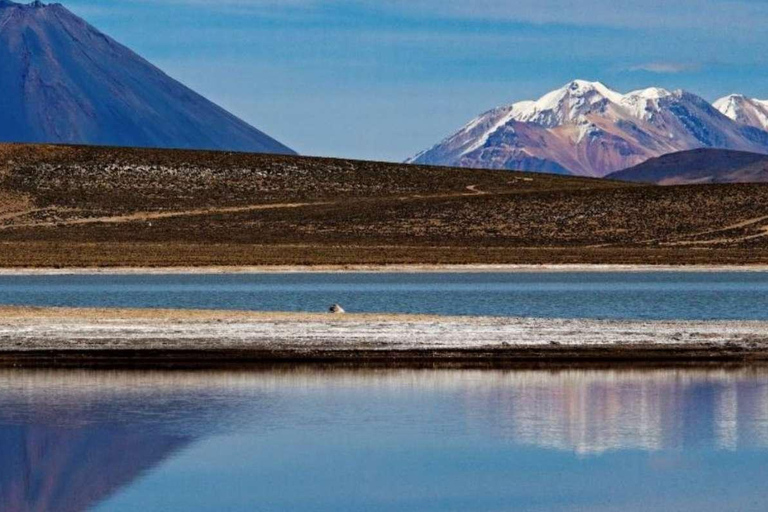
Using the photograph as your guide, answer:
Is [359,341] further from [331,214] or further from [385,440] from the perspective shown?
[331,214]

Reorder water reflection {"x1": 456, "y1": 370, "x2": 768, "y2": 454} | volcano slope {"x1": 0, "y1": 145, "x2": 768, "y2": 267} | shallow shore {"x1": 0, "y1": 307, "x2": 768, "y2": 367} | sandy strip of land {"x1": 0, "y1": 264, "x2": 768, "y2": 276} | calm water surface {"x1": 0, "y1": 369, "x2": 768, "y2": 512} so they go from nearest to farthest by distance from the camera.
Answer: calm water surface {"x1": 0, "y1": 369, "x2": 768, "y2": 512} < water reflection {"x1": 456, "y1": 370, "x2": 768, "y2": 454} < shallow shore {"x1": 0, "y1": 307, "x2": 768, "y2": 367} < sandy strip of land {"x1": 0, "y1": 264, "x2": 768, "y2": 276} < volcano slope {"x1": 0, "y1": 145, "x2": 768, "y2": 267}

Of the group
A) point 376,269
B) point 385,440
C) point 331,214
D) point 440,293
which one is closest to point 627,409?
point 385,440

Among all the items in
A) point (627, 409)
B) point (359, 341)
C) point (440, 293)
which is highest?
point (440, 293)

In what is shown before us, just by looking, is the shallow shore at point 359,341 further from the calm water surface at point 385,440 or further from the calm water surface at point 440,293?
the calm water surface at point 440,293

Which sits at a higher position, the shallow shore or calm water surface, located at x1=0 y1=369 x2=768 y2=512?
the shallow shore

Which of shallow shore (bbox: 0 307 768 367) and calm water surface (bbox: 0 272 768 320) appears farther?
calm water surface (bbox: 0 272 768 320)

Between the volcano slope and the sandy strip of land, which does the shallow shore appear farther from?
the volcano slope

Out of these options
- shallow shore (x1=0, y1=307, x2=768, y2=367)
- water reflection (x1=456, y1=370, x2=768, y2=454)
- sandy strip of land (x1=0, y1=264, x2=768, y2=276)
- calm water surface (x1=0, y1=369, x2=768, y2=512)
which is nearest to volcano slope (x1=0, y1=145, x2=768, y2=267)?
sandy strip of land (x1=0, y1=264, x2=768, y2=276)
